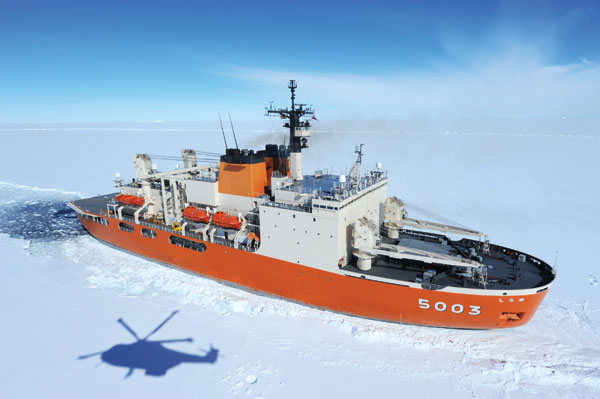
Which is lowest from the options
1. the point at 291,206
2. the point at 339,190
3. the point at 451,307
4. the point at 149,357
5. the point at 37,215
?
the point at 149,357

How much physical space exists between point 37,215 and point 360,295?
2403 cm

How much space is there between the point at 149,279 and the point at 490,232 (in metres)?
18.5

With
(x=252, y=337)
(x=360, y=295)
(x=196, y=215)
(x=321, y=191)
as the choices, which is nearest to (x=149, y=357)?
(x=252, y=337)

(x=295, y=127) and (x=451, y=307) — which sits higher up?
(x=295, y=127)

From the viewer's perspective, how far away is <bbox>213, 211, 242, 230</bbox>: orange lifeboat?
43.1ft

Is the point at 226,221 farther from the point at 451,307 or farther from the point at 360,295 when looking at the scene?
the point at 451,307

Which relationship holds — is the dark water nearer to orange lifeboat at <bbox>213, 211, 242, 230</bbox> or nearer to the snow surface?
the snow surface

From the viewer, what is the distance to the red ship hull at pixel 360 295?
9695 millimetres

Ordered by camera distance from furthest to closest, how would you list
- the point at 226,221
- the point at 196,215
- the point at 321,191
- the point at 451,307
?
the point at 196,215
the point at 226,221
the point at 321,191
the point at 451,307

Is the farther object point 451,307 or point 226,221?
point 226,221

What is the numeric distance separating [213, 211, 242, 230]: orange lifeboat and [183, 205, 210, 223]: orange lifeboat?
94 centimetres

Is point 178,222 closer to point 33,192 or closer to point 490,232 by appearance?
point 490,232

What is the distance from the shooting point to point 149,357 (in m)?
9.40

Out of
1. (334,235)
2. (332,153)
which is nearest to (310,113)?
(334,235)
